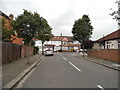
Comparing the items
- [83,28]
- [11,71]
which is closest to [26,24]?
[11,71]

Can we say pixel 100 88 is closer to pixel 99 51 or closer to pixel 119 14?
pixel 119 14

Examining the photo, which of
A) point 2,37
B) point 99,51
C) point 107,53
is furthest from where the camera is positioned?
point 99,51

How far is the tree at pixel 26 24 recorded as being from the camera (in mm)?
16766

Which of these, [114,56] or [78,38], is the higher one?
[78,38]

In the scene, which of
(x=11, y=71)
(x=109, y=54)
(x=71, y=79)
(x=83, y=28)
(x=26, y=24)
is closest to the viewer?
(x=71, y=79)

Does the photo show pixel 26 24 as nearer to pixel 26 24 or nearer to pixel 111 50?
pixel 26 24

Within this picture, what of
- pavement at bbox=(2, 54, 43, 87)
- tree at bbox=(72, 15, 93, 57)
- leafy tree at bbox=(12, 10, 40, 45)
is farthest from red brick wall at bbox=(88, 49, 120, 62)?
pavement at bbox=(2, 54, 43, 87)

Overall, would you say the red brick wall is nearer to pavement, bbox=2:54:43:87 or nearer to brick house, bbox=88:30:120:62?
brick house, bbox=88:30:120:62

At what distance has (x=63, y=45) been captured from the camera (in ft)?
306

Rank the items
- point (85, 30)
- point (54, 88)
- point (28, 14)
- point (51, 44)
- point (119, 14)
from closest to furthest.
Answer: point (54, 88) → point (119, 14) → point (28, 14) → point (85, 30) → point (51, 44)

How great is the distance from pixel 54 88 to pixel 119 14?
31.6 feet

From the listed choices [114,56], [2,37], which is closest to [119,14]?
[114,56]

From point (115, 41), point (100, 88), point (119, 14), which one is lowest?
point (100, 88)

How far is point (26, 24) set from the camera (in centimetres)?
1703
